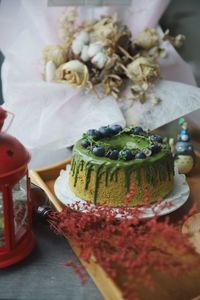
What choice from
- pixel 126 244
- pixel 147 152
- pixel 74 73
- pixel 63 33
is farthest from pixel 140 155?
pixel 63 33

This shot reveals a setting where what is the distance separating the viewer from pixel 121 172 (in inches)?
27.6

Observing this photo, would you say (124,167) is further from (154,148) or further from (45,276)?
(45,276)

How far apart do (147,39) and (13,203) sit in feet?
1.86

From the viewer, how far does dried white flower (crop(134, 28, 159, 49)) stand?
1.01 m

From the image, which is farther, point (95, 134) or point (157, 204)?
point (95, 134)

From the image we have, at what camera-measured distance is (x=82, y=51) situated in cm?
96

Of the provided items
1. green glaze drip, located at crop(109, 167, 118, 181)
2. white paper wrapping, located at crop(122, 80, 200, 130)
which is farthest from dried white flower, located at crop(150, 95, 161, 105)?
green glaze drip, located at crop(109, 167, 118, 181)

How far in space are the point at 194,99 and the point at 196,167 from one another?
6.7 inches

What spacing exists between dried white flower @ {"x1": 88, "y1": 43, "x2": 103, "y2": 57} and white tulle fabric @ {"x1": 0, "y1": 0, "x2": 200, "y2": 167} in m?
0.09

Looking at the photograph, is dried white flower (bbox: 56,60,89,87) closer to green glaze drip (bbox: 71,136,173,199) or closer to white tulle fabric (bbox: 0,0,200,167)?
white tulle fabric (bbox: 0,0,200,167)

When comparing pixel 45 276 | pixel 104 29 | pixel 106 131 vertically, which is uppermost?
pixel 104 29

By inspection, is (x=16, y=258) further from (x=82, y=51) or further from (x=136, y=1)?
(x=136, y=1)

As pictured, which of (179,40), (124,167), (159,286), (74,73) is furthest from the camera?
(179,40)

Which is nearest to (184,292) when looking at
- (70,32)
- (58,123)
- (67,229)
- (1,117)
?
(67,229)
